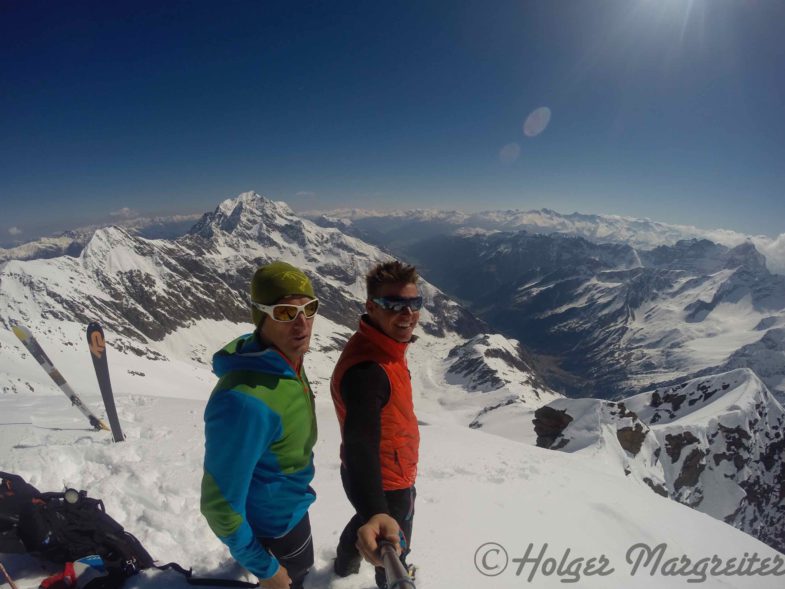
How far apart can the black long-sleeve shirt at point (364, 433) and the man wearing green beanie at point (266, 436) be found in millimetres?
439

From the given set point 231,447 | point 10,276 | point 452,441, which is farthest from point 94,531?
point 10,276

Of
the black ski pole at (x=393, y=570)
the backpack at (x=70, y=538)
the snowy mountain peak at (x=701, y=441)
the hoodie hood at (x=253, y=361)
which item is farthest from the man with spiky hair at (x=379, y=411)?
the snowy mountain peak at (x=701, y=441)

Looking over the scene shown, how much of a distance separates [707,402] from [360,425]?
88271mm

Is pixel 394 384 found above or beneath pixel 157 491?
above

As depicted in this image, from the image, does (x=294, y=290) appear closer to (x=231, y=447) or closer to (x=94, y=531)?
(x=231, y=447)

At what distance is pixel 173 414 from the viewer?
38.2ft

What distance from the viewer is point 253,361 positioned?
317 cm

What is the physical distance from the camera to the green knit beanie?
11.5 ft

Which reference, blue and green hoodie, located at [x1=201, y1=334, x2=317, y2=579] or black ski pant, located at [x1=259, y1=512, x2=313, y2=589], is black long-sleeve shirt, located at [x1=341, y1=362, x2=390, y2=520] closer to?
blue and green hoodie, located at [x1=201, y1=334, x2=317, y2=579]

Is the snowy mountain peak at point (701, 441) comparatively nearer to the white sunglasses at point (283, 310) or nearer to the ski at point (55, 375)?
the ski at point (55, 375)

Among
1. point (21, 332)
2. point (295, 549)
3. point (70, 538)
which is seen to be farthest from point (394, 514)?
point (21, 332)
